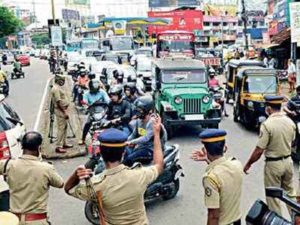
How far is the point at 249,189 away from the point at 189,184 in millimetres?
1106

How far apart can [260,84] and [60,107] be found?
6.75 m

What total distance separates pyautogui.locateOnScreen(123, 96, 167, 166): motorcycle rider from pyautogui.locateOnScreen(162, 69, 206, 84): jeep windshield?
7.33 metres

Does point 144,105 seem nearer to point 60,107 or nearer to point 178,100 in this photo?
point 60,107

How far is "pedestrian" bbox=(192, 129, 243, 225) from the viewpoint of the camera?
4.21 meters

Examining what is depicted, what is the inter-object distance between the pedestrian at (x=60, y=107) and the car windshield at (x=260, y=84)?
6.22 m

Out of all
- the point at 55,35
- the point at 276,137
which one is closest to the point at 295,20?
the point at 276,137

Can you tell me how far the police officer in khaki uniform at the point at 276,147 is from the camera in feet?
20.4

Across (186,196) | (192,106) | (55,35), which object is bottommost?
(186,196)

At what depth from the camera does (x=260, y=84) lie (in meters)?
15.3

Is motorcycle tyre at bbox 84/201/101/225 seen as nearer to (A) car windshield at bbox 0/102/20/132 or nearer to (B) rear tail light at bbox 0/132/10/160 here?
(B) rear tail light at bbox 0/132/10/160

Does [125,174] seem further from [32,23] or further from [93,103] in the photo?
[32,23]

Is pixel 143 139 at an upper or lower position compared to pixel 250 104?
upper

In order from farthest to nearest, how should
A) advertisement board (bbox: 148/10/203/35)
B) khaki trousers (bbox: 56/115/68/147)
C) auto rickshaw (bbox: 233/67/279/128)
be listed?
advertisement board (bbox: 148/10/203/35) → auto rickshaw (bbox: 233/67/279/128) → khaki trousers (bbox: 56/115/68/147)

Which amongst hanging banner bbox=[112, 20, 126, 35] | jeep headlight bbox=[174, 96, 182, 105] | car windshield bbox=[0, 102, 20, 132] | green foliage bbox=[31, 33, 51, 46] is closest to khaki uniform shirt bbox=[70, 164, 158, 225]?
car windshield bbox=[0, 102, 20, 132]
